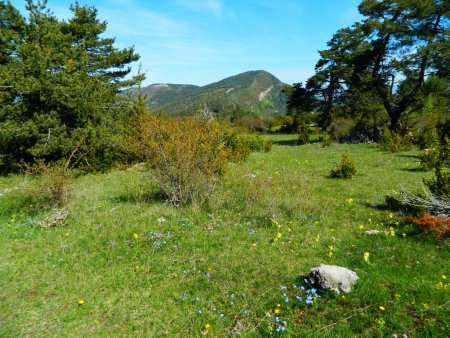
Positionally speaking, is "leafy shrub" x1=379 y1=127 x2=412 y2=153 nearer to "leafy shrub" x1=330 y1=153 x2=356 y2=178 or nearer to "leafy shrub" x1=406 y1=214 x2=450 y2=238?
"leafy shrub" x1=330 y1=153 x2=356 y2=178

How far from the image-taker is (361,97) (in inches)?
1170

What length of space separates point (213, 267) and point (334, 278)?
2065mm

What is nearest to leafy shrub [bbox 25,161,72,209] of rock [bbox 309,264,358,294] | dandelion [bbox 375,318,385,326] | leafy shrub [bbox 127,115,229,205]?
leafy shrub [bbox 127,115,229,205]

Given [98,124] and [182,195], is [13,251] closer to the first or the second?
[182,195]

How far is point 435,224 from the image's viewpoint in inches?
248

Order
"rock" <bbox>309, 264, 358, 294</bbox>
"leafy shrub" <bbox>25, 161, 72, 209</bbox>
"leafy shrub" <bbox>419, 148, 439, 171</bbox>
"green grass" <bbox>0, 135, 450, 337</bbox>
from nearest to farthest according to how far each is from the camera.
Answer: "green grass" <bbox>0, 135, 450, 337</bbox> → "rock" <bbox>309, 264, 358, 294</bbox> → "leafy shrub" <bbox>25, 161, 72, 209</bbox> → "leafy shrub" <bbox>419, 148, 439, 171</bbox>

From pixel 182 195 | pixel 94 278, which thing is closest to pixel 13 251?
pixel 94 278

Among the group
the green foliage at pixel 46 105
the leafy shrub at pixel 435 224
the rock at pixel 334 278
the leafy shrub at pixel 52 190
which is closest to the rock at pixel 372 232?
the leafy shrub at pixel 435 224

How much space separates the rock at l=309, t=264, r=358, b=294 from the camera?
4516 mm

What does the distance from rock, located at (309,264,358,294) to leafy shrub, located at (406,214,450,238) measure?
8.87 ft

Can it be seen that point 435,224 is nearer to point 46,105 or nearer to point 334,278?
point 334,278

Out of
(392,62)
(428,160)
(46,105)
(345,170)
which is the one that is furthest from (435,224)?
(392,62)

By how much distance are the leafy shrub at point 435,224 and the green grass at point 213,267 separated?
24cm

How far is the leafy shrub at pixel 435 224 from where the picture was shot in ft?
19.8
